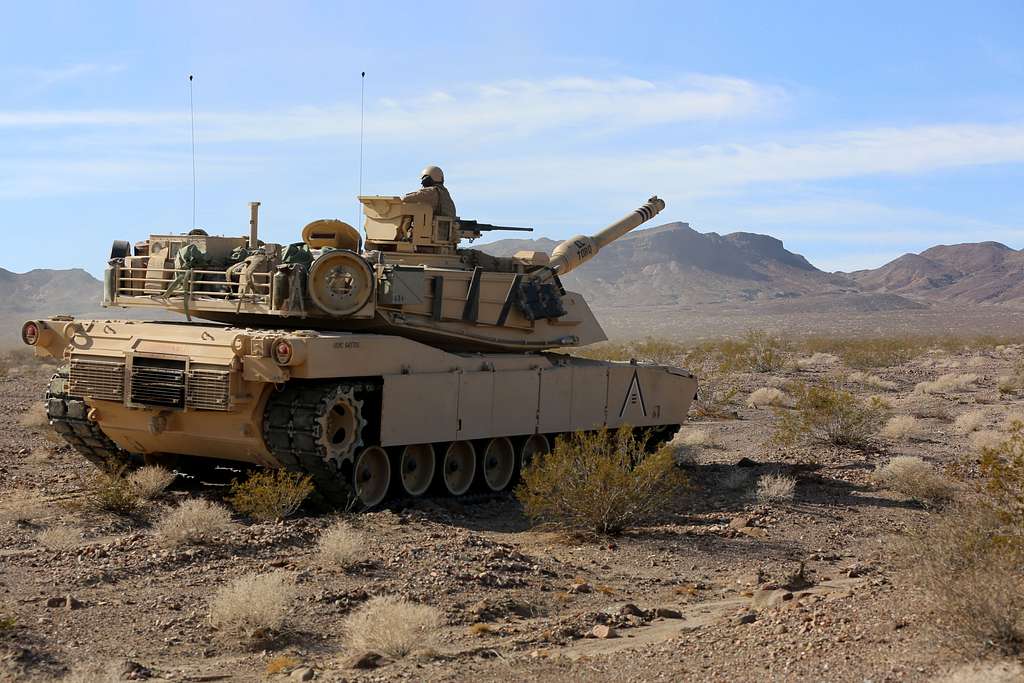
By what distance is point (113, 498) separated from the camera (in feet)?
42.4

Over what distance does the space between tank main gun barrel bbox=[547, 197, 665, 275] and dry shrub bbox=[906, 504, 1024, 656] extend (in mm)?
8693

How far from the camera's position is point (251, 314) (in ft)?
48.3

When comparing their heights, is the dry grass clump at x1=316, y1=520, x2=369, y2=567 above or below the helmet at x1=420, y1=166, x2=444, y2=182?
below

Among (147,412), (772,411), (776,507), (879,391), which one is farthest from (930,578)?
(879,391)

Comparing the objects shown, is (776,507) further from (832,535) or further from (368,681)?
(368,681)

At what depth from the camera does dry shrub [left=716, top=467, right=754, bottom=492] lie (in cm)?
1625

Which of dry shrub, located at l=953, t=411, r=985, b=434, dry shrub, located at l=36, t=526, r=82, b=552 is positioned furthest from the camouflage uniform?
dry shrub, located at l=953, t=411, r=985, b=434

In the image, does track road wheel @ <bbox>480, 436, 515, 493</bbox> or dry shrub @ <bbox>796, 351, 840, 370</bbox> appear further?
dry shrub @ <bbox>796, 351, 840, 370</bbox>

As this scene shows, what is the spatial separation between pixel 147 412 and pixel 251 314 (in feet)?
5.32

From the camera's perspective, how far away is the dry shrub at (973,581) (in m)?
7.39

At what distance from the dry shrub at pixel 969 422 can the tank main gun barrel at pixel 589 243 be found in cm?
644

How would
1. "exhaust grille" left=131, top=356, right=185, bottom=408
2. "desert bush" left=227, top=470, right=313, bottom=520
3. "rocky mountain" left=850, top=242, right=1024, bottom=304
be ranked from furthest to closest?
"rocky mountain" left=850, top=242, right=1024, bottom=304, "exhaust grille" left=131, top=356, right=185, bottom=408, "desert bush" left=227, top=470, right=313, bottom=520

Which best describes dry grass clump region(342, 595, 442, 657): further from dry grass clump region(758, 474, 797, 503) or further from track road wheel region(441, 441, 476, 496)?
dry grass clump region(758, 474, 797, 503)

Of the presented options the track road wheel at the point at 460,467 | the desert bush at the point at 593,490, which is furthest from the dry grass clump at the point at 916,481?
the track road wheel at the point at 460,467
